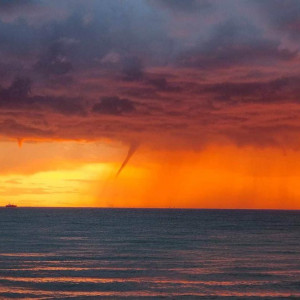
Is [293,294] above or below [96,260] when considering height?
below

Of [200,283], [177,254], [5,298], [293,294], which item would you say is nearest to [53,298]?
[5,298]

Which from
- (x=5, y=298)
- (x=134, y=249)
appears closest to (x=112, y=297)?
(x=5, y=298)

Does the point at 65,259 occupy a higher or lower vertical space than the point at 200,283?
higher

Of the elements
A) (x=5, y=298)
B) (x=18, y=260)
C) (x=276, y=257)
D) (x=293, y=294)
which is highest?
(x=276, y=257)

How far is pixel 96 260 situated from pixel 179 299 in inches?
1112

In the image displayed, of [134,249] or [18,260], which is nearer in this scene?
[18,260]

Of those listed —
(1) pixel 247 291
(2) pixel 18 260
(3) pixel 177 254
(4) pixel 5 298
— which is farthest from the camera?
(3) pixel 177 254

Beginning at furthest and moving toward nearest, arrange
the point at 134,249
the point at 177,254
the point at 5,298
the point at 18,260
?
the point at 134,249 < the point at 177,254 < the point at 18,260 < the point at 5,298

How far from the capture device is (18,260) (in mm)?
70000

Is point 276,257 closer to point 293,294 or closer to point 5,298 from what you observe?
point 293,294

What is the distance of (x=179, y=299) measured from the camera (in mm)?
44094

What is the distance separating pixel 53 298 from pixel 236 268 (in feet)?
79.2

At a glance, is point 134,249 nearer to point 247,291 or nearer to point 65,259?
point 65,259

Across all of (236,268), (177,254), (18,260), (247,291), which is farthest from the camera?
(177,254)
